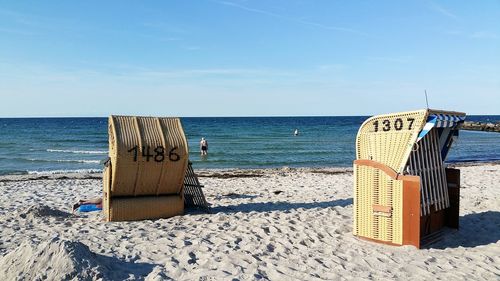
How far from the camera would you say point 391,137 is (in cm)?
700

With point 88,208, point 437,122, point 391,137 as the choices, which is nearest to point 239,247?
point 391,137

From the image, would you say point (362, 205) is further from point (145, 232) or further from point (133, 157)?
point (133, 157)

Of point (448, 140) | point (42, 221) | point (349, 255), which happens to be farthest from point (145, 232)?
point (448, 140)

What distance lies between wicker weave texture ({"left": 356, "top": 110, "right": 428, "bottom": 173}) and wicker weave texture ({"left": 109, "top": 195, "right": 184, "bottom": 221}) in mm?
3806

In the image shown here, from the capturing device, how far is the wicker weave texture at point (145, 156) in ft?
27.3

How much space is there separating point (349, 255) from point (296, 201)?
461 centimetres

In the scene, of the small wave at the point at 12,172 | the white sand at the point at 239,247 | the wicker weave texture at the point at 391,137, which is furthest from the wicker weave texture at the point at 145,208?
the small wave at the point at 12,172

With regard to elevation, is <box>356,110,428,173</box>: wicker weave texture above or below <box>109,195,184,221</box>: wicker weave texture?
above

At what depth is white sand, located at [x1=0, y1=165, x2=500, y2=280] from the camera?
5.41 metres

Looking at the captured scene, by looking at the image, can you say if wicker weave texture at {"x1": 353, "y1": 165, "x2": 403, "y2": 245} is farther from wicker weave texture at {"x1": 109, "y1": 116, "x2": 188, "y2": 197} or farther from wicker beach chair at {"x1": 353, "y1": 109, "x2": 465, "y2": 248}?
wicker weave texture at {"x1": 109, "y1": 116, "x2": 188, "y2": 197}

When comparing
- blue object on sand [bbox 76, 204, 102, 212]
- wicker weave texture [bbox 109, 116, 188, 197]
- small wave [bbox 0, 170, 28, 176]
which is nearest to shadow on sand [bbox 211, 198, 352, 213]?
wicker weave texture [bbox 109, 116, 188, 197]

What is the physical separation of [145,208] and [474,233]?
6.07 m

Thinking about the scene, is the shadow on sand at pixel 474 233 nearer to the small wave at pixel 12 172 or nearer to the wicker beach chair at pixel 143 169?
the wicker beach chair at pixel 143 169

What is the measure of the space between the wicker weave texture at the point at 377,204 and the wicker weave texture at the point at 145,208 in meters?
3.57
